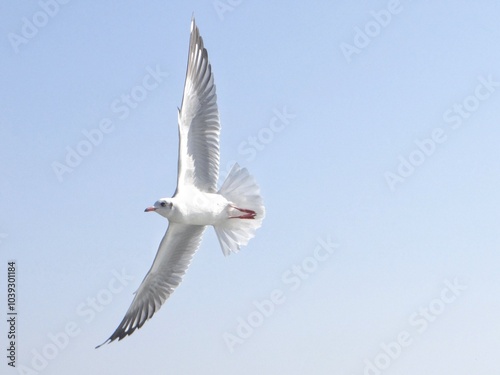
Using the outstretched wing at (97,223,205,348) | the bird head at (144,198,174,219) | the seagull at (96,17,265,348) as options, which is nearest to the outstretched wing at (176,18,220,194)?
the seagull at (96,17,265,348)

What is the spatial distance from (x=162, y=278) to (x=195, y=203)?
91 cm

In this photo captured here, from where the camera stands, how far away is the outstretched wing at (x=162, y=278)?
881 cm

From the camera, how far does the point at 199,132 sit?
8.61 m

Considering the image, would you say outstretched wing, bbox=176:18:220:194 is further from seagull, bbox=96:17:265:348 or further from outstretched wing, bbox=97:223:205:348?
outstretched wing, bbox=97:223:205:348

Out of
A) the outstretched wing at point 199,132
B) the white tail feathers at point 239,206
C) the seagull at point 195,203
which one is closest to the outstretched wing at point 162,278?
the seagull at point 195,203

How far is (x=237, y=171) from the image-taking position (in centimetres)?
846

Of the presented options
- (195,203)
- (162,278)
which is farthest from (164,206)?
(162,278)

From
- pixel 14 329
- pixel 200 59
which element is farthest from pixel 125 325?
pixel 200 59

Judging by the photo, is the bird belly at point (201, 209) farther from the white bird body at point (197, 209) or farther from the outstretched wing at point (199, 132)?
the outstretched wing at point (199, 132)

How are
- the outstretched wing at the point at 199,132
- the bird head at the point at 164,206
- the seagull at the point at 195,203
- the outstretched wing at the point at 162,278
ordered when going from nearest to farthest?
1. the bird head at the point at 164,206
2. the seagull at the point at 195,203
3. the outstretched wing at the point at 199,132
4. the outstretched wing at the point at 162,278

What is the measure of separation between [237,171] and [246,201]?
11.3 inches

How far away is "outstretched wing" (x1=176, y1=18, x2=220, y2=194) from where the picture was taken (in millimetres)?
8531

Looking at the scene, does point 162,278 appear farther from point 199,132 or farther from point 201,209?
point 199,132

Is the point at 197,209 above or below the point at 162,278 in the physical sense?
above
